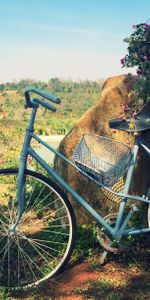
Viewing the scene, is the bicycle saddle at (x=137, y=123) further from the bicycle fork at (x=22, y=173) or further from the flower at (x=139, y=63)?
the bicycle fork at (x=22, y=173)

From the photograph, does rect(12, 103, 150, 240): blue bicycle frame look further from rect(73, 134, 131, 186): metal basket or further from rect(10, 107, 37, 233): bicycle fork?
rect(73, 134, 131, 186): metal basket

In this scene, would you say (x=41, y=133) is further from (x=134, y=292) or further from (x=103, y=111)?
(x=134, y=292)

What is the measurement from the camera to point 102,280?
409 cm

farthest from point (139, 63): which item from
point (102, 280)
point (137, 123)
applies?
point (102, 280)

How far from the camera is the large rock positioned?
4812 millimetres

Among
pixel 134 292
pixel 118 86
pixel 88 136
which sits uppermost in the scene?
pixel 118 86

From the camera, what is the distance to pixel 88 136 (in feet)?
13.0

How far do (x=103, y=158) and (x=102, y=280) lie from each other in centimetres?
105

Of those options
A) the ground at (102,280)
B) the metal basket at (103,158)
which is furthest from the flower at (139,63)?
the ground at (102,280)

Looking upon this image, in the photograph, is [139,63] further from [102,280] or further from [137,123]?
[102,280]

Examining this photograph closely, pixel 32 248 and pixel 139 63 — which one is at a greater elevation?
pixel 139 63

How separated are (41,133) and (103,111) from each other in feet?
38.1

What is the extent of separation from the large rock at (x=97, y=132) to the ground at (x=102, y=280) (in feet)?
1.78

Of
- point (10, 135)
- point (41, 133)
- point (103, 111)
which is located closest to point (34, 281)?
point (103, 111)
